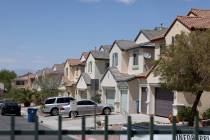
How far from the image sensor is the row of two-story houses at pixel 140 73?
119 ft

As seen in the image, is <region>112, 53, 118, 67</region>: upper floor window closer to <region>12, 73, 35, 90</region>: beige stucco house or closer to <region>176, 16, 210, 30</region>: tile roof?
<region>176, 16, 210, 30</region>: tile roof

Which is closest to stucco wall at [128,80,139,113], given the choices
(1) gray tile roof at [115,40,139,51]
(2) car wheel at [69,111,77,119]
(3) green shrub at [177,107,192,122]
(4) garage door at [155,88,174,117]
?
(2) car wheel at [69,111,77,119]

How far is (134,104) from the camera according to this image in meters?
46.8

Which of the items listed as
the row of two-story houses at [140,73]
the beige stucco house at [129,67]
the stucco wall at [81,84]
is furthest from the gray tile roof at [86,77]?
the beige stucco house at [129,67]

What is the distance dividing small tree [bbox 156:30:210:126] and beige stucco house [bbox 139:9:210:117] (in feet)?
21.1

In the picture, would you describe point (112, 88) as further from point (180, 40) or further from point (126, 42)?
point (180, 40)

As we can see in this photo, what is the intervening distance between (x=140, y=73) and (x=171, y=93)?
9.17 meters

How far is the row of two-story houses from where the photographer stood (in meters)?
36.2

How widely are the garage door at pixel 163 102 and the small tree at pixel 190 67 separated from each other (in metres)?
12.4

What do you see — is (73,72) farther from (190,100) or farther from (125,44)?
(190,100)

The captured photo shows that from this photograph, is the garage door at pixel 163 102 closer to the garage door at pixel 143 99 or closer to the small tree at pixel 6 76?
the garage door at pixel 143 99

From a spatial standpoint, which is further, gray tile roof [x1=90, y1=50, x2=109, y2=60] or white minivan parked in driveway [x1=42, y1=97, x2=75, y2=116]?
gray tile roof [x1=90, y1=50, x2=109, y2=60]

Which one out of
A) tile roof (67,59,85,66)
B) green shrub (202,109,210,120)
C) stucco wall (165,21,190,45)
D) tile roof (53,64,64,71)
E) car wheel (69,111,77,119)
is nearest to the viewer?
green shrub (202,109,210,120)

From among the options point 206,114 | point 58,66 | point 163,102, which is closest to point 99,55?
point 163,102
